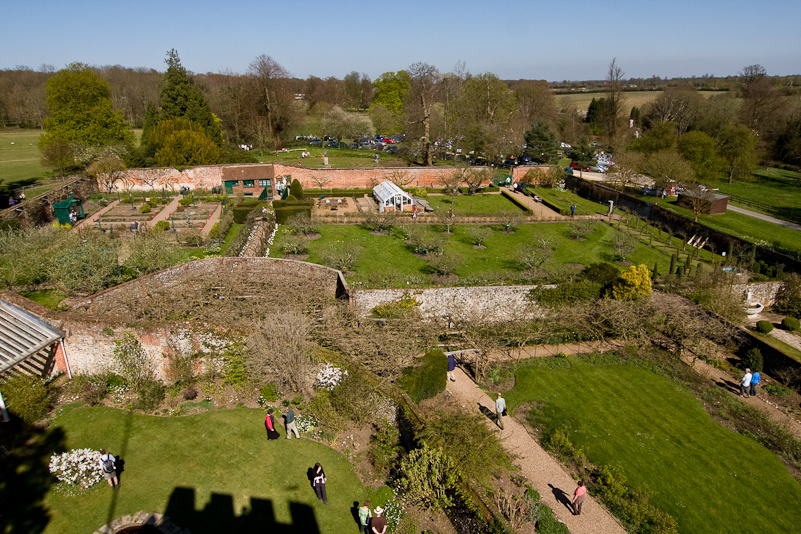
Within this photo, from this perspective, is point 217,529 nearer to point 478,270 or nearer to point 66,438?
point 66,438

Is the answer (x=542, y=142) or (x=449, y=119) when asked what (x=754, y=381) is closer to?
(x=542, y=142)

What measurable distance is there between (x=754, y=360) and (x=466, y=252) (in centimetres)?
1343

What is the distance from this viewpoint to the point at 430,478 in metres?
10.4

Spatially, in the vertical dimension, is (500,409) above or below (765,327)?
below

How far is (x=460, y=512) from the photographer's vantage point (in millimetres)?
10094

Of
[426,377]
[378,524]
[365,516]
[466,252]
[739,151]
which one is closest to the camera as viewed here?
[378,524]

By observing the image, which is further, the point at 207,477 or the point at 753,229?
the point at 753,229

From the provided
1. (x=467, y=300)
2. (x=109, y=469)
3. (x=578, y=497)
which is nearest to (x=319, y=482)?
(x=109, y=469)

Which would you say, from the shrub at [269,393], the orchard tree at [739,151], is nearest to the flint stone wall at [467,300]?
the shrub at [269,393]

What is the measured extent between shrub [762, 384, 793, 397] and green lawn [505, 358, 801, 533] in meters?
2.77

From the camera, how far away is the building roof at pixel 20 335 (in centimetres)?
1246

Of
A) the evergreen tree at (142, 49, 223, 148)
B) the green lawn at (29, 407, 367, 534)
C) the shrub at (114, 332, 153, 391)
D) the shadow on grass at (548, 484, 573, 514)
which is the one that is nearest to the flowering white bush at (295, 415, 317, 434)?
the green lawn at (29, 407, 367, 534)

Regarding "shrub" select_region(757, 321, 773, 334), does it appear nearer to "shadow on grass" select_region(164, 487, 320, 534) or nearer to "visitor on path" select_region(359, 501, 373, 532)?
"visitor on path" select_region(359, 501, 373, 532)

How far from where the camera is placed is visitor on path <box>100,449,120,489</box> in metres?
10.4
